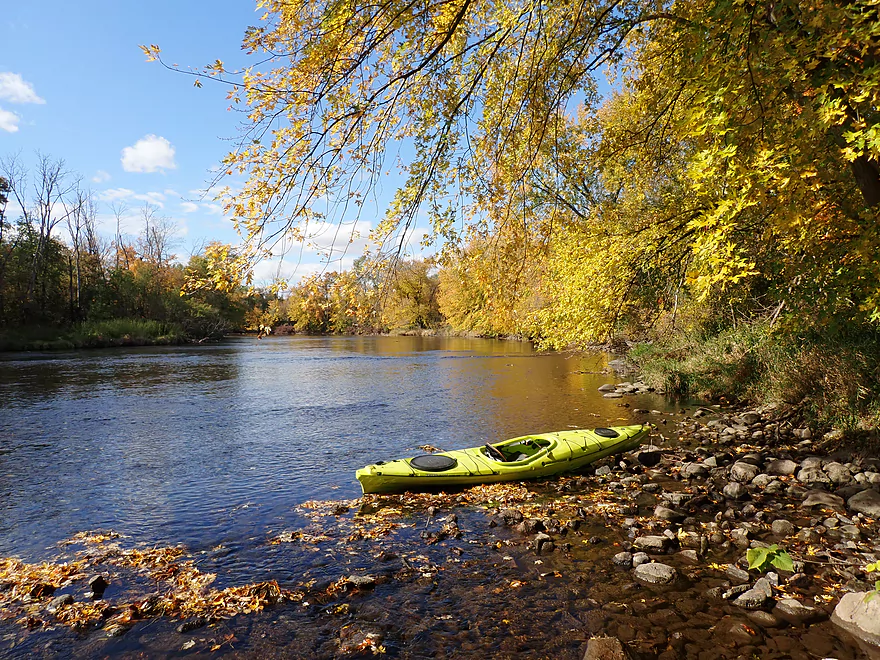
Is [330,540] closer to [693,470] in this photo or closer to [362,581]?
[362,581]

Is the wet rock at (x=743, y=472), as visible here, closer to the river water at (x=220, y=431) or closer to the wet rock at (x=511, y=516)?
the wet rock at (x=511, y=516)

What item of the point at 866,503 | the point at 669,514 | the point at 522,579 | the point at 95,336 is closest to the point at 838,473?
the point at 866,503

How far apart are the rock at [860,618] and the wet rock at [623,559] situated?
63.0 inches

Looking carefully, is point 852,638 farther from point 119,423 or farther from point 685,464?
point 119,423

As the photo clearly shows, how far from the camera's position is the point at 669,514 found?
235 inches

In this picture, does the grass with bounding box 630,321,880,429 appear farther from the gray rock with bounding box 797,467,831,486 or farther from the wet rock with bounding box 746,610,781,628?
the wet rock with bounding box 746,610,781,628

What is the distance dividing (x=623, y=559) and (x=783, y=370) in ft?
20.7

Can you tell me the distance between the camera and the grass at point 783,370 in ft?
24.5

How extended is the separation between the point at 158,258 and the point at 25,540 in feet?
167

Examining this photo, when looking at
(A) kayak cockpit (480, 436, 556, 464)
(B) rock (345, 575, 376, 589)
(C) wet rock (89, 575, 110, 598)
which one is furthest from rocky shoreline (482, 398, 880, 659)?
(C) wet rock (89, 575, 110, 598)

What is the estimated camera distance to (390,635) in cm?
412


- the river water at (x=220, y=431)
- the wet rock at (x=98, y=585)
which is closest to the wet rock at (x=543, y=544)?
the river water at (x=220, y=431)

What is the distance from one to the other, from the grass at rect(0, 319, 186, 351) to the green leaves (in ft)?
119

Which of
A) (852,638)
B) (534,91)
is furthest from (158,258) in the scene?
(852,638)
